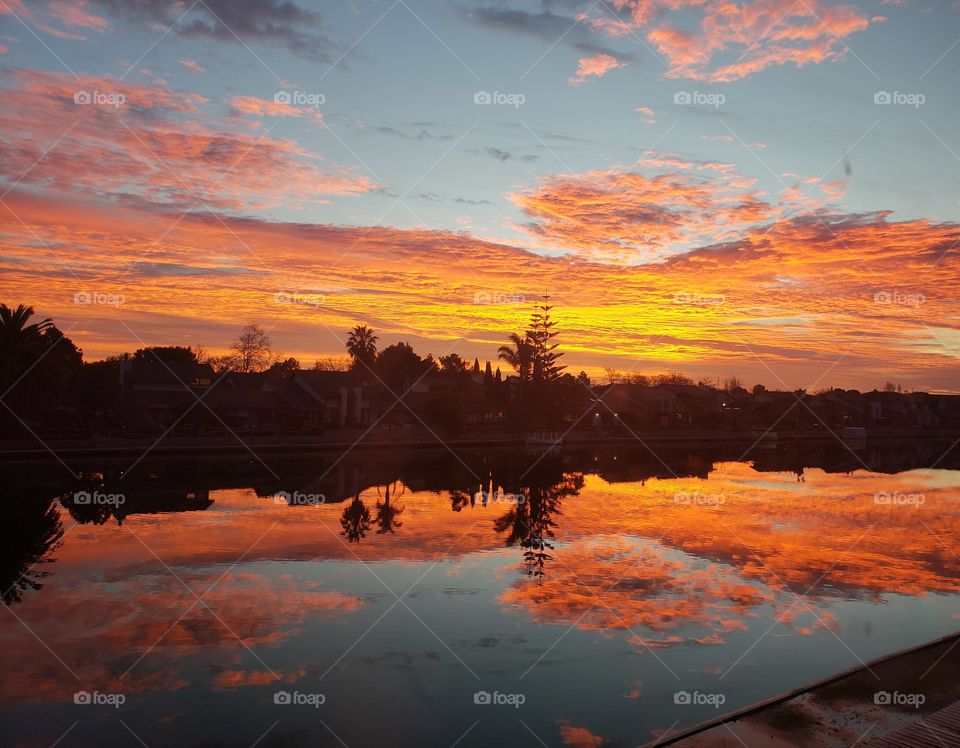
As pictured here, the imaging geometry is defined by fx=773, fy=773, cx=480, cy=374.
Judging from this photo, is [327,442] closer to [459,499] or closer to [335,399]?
[335,399]

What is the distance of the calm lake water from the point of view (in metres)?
11.3

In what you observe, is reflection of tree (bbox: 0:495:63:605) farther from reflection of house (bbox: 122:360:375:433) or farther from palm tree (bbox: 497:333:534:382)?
palm tree (bbox: 497:333:534:382)

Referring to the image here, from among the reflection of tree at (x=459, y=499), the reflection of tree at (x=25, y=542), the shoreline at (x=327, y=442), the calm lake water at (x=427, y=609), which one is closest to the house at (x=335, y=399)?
the shoreline at (x=327, y=442)

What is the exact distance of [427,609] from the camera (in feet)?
54.7

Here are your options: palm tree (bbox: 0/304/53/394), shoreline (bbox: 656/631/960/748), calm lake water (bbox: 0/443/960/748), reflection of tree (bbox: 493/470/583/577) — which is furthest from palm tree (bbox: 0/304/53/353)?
shoreline (bbox: 656/631/960/748)

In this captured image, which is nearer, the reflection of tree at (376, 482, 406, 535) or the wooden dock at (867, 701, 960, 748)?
the wooden dock at (867, 701, 960, 748)

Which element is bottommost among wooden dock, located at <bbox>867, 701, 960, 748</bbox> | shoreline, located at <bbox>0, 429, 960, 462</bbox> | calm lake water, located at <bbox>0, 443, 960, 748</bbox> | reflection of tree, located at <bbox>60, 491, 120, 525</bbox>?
calm lake water, located at <bbox>0, 443, 960, 748</bbox>

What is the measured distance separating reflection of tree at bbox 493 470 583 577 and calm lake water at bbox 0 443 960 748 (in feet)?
0.67

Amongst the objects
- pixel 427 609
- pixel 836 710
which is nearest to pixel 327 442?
pixel 427 609

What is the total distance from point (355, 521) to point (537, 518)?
6.82 m

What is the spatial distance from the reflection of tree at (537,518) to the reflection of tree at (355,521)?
4642 mm

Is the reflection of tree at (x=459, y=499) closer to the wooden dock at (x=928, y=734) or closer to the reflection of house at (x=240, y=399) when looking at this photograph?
the wooden dock at (x=928, y=734)

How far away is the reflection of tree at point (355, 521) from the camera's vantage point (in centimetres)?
2494

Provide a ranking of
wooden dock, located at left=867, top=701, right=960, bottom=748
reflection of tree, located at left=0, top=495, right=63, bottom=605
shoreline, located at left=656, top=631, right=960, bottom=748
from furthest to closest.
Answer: reflection of tree, located at left=0, top=495, right=63, bottom=605, shoreline, located at left=656, top=631, right=960, bottom=748, wooden dock, located at left=867, top=701, right=960, bottom=748
